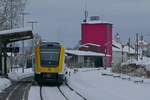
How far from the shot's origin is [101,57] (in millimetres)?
159750

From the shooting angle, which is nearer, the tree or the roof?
the roof

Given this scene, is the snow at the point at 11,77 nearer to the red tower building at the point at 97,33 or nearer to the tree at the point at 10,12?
the tree at the point at 10,12

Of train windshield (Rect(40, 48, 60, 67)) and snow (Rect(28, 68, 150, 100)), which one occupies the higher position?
train windshield (Rect(40, 48, 60, 67))

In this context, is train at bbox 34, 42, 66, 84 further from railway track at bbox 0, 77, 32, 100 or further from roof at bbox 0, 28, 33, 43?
roof at bbox 0, 28, 33, 43

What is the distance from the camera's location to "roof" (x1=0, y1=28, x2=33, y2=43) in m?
51.4

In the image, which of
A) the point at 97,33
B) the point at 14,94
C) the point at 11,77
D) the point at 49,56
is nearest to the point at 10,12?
the point at 11,77

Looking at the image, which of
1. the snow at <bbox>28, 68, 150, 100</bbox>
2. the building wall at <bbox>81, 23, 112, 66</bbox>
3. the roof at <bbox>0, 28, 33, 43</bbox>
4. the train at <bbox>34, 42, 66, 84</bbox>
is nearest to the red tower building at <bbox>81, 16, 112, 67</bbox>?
the building wall at <bbox>81, 23, 112, 66</bbox>

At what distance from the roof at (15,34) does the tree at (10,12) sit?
10.5m

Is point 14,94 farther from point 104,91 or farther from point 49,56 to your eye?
point 49,56

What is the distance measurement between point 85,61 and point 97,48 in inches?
676

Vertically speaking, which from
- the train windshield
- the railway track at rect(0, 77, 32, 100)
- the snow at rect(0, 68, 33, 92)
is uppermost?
the train windshield

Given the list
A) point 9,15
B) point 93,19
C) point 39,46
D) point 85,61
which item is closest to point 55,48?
point 39,46

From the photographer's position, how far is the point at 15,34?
52969 millimetres

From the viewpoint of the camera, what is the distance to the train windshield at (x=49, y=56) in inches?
1735
